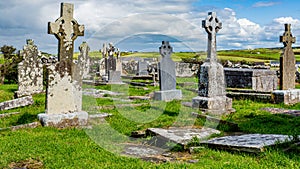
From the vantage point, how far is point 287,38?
531 inches

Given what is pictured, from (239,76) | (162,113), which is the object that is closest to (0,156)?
(162,113)

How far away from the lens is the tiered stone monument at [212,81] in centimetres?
1106

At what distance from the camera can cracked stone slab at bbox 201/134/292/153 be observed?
5805 mm

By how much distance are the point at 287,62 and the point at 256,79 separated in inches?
225

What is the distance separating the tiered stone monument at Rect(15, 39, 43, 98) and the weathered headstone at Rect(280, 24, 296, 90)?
1044 cm

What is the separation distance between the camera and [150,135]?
294 inches

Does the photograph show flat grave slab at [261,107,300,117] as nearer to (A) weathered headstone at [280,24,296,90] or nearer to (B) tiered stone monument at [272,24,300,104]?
(B) tiered stone monument at [272,24,300,104]

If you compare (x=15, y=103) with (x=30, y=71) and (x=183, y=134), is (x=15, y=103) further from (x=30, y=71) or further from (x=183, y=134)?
(x=183, y=134)

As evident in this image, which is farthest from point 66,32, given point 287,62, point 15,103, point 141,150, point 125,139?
point 287,62

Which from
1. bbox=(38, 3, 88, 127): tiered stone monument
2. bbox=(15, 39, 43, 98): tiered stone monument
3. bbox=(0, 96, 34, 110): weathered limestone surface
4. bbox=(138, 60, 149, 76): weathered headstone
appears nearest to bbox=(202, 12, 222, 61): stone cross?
bbox=(38, 3, 88, 127): tiered stone monument

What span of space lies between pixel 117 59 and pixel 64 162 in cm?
2123

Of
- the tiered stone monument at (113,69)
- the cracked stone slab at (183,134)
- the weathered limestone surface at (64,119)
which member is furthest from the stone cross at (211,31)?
the tiered stone monument at (113,69)

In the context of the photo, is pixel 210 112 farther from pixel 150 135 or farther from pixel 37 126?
pixel 37 126

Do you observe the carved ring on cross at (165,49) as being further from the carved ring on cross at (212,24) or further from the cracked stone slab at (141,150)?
the cracked stone slab at (141,150)
